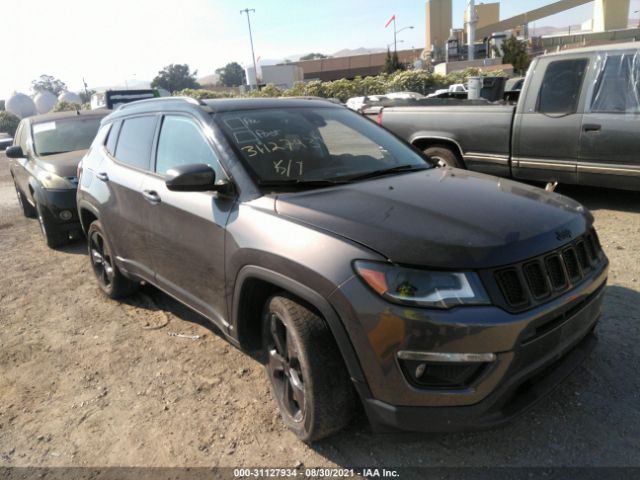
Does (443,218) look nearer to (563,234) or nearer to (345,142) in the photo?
(563,234)

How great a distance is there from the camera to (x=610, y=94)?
5746mm

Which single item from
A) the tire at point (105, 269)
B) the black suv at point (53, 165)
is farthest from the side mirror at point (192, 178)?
the black suv at point (53, 165)

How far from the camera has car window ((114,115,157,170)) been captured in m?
3.83

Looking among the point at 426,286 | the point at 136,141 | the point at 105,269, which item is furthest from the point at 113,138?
the point at 426,286

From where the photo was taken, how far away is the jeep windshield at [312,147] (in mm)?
3049

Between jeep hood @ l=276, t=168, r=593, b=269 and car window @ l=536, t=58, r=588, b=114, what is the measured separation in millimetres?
3671

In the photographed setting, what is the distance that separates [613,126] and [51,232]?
6860mm

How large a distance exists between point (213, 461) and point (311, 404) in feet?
2.13

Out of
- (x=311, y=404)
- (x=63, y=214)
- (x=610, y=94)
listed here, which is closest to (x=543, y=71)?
(x=610, y=94)

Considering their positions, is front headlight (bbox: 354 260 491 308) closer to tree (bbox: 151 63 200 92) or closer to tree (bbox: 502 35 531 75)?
tree (bbox: 502 35 531 75)

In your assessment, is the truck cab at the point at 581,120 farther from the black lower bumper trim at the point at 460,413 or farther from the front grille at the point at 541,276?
the black lower bumper trim at the point at 460,413

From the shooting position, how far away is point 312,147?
343 cm

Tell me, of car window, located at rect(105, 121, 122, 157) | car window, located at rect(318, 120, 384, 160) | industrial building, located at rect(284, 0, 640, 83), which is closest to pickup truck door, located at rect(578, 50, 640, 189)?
car window, located at rect(318, 120, 384, 160)

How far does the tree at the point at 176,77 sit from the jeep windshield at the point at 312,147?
417 ft
